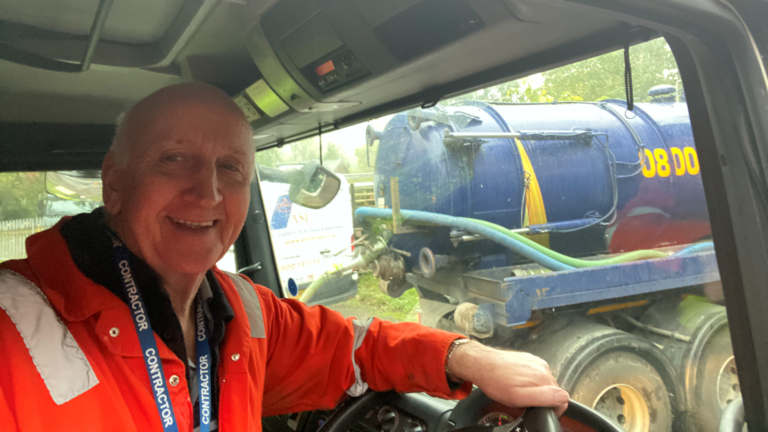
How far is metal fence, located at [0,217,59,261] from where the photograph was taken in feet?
6.87

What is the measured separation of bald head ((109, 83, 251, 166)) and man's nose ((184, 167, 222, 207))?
16 cm

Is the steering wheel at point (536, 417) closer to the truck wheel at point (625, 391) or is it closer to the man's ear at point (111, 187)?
the man's ear at point (111, 187)

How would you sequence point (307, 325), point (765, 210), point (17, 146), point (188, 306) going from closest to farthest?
1. point (765, 210)
2. point (188, 306)
3. point (307, 325)
4. point (17, 146)

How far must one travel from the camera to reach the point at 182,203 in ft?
4.47

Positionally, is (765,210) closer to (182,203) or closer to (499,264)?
(182,203)

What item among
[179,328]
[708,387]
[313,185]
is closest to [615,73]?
[179,328]

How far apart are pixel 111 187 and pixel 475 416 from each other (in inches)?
51.5

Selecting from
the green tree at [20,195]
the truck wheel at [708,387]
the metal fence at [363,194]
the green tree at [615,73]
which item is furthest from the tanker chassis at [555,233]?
the green tree at [20,195]

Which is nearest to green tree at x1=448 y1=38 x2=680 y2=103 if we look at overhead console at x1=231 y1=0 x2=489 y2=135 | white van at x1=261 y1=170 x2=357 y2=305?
overhead console at x1=231 y1=0 x2=489 y2=135

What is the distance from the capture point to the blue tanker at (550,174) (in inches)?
139

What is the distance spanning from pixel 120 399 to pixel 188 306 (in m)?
0.42

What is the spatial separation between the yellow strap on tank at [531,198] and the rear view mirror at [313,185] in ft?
4.70

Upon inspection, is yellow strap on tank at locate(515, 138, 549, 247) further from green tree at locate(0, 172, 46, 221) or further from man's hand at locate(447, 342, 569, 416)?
green tree at locate(0, 172, 46, 221)

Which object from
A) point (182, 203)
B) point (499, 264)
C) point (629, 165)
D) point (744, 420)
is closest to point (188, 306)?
point (182, 203)
